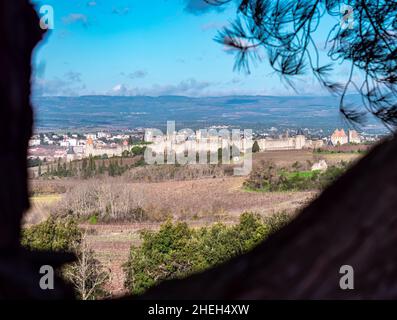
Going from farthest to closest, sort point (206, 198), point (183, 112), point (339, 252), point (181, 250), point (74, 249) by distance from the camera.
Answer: point (183, 112)
point (206, 198)
point (181, 250)
point (74, 249)
point (339, 252)

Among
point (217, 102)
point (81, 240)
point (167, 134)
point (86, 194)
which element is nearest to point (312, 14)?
point (81, 240)

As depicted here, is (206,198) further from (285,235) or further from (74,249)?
(285,235)

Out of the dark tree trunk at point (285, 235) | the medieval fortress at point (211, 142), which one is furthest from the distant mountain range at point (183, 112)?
the dark tree trunk at point (285, 235)

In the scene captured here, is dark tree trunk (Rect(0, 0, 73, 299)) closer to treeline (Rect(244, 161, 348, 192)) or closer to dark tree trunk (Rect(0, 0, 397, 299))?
dark tree trunk (Rect(0, 0, 397, 299))

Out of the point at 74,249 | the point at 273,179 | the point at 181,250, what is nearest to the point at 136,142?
the point at 273,179

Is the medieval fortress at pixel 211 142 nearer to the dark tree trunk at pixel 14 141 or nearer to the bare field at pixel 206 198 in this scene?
the bare field at pixel 206 198

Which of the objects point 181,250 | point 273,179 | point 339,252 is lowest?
point 181,250
